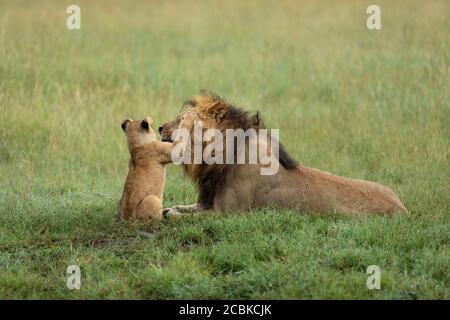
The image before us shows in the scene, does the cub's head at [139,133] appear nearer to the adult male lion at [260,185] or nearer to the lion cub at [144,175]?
the lion cub at [144,175]

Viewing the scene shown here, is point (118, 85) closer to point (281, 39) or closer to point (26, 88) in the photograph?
point (26, 88)

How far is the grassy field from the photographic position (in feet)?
19.0

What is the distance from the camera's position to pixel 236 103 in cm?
1170

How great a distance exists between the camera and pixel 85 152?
32.0ft

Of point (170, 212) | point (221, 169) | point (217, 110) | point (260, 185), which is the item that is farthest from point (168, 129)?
point (260, 185)

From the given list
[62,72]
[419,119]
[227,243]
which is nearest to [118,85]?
[62,72]

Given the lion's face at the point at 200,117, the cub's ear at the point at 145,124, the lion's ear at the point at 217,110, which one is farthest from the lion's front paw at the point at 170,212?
the lion's ear at the point at 217,110

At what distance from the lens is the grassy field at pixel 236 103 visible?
5.80 m

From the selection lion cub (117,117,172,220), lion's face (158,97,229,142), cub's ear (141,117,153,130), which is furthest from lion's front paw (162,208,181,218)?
cub's ear (141,117,153,130)

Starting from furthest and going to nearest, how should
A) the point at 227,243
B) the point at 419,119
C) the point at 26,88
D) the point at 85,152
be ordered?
1. the point at 26,88
2. the point at 419,119
3. the point at 85,152
4. the point at 227,243

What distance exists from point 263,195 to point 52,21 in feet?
27.8

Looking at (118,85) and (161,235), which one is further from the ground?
(118,85)

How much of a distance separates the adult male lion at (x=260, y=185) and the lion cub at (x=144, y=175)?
0.62ft
